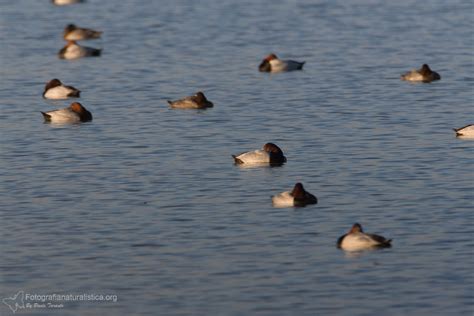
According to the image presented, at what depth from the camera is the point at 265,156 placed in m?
38.4

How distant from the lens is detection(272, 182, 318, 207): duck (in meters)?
32.7

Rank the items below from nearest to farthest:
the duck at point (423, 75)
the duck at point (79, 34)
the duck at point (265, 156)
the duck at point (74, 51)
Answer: the duck at point (265, 156) < the duck at point (423, 75) < the duck at point (74, 51) < the duck at point (79, 34)

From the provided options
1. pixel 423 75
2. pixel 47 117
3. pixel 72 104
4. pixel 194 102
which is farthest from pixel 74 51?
pixel 423 75

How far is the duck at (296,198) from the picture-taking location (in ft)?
107

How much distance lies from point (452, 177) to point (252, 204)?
19.7ft

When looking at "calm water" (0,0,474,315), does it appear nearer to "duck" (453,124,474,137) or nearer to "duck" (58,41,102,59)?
"duck" (453,124,474,137)

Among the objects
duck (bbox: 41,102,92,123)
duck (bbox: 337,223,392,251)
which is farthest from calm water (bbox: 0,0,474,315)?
duck (bbox: 41,102,92,123)

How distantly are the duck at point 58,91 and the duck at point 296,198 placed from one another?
796 inches

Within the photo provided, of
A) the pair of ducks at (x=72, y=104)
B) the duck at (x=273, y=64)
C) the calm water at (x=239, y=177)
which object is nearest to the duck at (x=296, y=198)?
the calm water at (x=239, y=177)

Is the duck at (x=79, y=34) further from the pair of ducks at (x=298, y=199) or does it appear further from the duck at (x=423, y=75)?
the pair of ducks at (x=298, y=199)

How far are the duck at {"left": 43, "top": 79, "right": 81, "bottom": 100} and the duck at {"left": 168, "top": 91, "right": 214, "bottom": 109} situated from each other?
5177mm

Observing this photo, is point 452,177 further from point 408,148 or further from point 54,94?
point 54,94

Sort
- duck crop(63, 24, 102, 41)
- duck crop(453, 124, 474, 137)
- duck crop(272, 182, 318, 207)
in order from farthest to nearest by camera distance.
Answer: duck crop(63, 24, 102, 41) < duck crop(453, 124, 474, 137) < duck crop(272, 182, 318, 207)

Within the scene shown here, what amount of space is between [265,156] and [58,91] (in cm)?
1563
